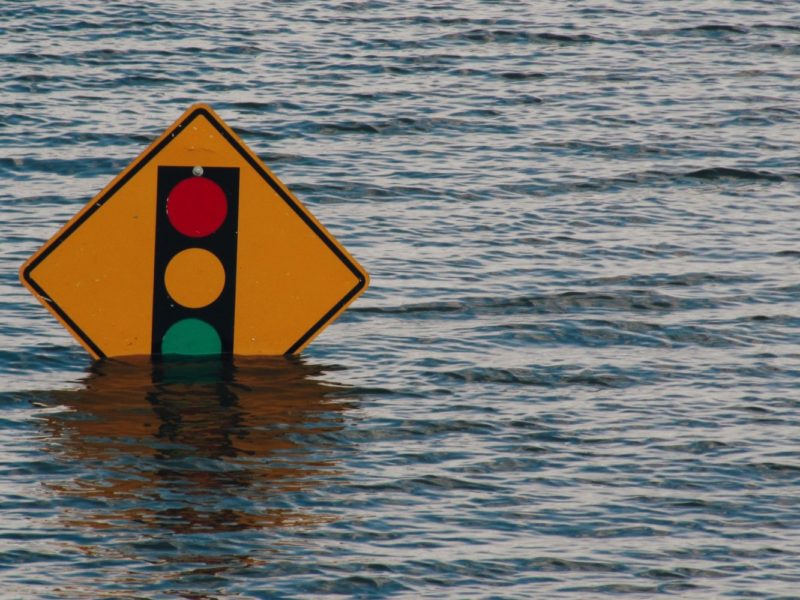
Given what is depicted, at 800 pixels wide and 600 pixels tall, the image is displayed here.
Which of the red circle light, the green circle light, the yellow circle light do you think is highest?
the red circle light

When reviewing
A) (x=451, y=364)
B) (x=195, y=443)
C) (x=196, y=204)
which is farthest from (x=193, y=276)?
(x=451, y=364)

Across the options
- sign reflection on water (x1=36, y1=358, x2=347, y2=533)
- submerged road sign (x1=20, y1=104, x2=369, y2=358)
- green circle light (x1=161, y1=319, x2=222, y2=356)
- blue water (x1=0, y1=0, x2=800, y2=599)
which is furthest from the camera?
green circle light (x1=161, y1=319, x2=222, y2=356)

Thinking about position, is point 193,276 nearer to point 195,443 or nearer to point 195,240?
point 195,240

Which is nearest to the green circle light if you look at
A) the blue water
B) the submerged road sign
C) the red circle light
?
the submerged road sign

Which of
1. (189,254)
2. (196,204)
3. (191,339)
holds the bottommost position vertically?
(191,339)

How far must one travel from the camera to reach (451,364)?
35.0 ft

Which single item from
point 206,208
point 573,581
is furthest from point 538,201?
point 573,581

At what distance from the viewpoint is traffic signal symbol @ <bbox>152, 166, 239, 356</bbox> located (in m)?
9.82

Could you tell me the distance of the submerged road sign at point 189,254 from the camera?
32.1ft

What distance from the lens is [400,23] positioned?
24.7m

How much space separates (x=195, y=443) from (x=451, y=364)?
220 cm

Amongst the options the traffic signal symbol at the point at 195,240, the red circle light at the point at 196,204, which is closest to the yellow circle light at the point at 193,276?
the traffic signal symbol at the point at 195,240

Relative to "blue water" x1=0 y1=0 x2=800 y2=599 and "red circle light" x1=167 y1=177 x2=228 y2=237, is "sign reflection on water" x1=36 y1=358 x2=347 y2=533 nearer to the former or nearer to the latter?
"blue water" x1=0 y1=0 x2=800 y2=599

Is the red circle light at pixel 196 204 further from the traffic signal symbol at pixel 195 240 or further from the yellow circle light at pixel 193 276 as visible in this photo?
the yellow circle light at pixel 193 276
